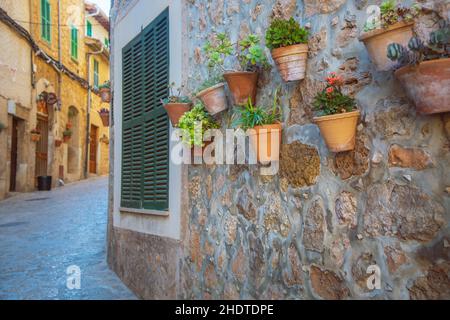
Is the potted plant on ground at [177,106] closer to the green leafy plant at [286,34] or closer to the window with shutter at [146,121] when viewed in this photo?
the window with shutter at [146,121]

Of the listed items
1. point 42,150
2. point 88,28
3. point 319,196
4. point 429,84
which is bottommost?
point 319,196

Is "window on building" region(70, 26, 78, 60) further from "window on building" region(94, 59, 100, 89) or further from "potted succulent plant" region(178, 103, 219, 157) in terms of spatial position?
"potted succulent plant" region(178, 103, 219, 157)

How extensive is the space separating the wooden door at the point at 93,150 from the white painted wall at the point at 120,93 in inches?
608

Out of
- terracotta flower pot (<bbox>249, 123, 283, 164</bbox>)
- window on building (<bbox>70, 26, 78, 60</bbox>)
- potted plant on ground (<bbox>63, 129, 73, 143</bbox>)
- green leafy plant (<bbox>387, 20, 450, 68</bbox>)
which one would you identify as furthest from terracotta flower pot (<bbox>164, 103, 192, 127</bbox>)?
window on building (<bbox>70, 26, 78, 60</bbox>)

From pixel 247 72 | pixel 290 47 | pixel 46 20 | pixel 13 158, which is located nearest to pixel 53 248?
pixel 247 72

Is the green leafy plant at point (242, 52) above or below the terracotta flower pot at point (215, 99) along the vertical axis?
above

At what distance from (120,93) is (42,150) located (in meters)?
10.8

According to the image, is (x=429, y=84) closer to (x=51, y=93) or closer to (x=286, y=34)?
(x=286, y=34)

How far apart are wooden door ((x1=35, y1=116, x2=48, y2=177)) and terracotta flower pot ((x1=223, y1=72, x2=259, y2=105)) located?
549 inches

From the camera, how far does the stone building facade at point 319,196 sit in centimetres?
197

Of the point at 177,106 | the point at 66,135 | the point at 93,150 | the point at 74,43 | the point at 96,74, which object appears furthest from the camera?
the point at 96,74

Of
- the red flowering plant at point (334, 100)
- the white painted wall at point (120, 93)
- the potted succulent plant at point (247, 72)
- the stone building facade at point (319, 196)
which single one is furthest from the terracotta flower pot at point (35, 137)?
the red flowering plant at point (334, 100)

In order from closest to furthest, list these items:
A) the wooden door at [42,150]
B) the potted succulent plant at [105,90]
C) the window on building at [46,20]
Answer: the potted succulent plant at [105,90]
the window on building at [46,20]
the wooden door at [42,150]

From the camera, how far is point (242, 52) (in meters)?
3.33
